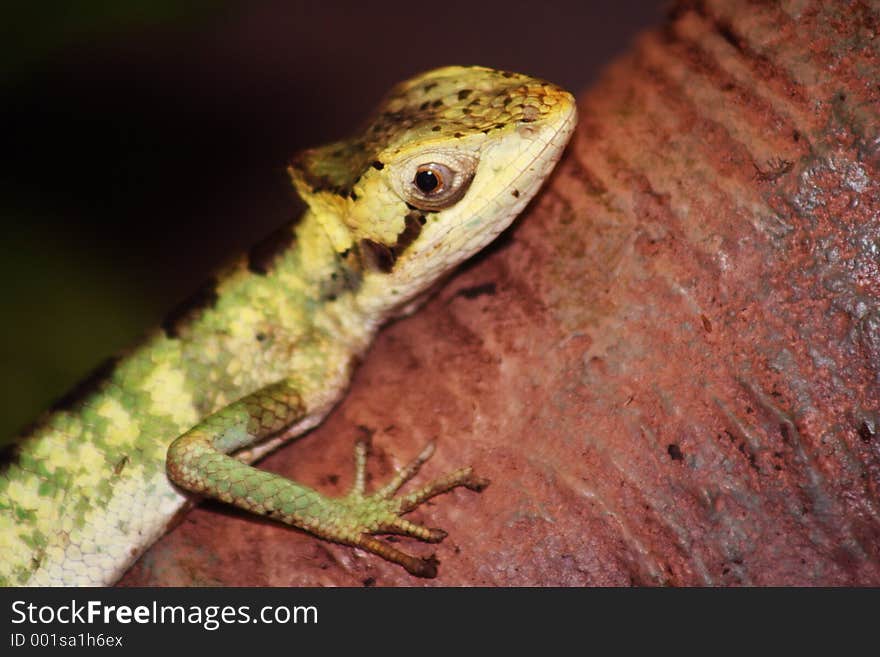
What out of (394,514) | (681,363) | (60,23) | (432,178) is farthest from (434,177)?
(60,23)

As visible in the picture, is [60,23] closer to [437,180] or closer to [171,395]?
[171,395]

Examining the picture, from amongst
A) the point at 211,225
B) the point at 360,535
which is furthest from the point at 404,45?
the point at 360,535

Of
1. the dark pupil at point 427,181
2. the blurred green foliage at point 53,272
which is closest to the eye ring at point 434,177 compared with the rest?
the dark pupil at point 427,181

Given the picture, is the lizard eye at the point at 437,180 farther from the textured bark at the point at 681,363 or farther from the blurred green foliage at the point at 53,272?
the blurred green foliage at the point at 53,272

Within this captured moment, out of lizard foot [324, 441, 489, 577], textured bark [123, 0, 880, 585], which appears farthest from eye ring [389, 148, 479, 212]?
lizard foot [324, 441, 489, 577]

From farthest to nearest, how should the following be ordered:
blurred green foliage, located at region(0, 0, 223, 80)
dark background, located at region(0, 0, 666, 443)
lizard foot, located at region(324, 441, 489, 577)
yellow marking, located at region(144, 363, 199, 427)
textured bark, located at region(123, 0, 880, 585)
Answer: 1. dark background, located at region(0, 0, 666, 443)
2. blurred green foliage, located at region(0, 0, 223, 80)
3. yellow marking, located at region(144, 363, 199, 427)
4. lizard foot, located at region(324, 441, 489, 577)
5. textured bark, located at region(123, 0, 880, 585)

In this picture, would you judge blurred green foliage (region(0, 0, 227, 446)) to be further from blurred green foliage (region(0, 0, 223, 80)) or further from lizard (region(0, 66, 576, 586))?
lizard (region(0, 66, 576, 586))

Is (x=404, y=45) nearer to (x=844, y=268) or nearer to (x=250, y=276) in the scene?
(x=250, y=276)

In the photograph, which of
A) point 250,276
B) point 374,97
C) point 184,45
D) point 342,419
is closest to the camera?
point 342,419
